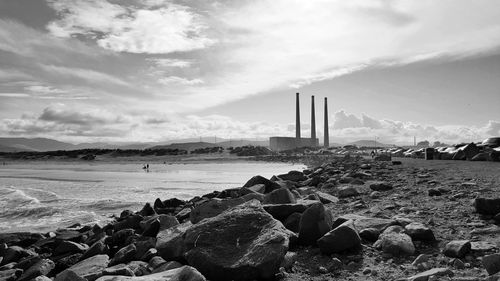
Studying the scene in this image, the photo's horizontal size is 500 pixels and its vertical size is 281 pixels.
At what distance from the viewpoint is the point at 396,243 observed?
17.6 ft

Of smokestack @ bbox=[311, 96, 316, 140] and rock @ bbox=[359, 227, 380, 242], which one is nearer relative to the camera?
rock @ bbox=[359, 227, 380, 242]

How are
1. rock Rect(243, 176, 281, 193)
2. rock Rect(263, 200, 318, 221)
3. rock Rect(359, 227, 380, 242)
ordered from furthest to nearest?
rock Rect(243, 176, 281, 193), rock Rect(263, 200, 318, 221), rock Rect(359, 227, 380, 242)

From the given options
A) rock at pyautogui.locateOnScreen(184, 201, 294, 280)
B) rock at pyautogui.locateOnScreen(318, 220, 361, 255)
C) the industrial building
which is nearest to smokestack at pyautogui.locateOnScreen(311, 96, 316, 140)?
the industrial building

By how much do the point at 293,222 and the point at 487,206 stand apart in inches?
132

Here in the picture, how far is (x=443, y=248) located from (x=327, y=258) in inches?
63.1

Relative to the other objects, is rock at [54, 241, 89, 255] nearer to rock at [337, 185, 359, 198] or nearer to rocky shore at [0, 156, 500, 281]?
rocky shore at [0, 156, 500, 281]

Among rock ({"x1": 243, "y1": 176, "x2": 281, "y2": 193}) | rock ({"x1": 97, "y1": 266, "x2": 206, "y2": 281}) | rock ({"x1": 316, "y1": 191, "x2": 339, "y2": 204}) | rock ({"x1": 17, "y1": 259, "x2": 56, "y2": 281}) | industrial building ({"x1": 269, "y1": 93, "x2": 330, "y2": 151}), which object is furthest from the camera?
industrial building ({"x1": 269, "y1": 93, "x2": 330, "y2": 151})

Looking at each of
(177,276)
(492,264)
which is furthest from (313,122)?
(177,276)

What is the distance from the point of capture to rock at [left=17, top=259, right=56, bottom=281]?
671 centimetres

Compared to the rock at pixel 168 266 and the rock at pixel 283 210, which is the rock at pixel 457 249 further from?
the rock at pixel 168 266

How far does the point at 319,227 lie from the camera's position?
6039 millimetres

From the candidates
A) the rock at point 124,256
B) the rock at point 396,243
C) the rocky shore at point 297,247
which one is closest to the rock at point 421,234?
the rocky shore at point 297,247

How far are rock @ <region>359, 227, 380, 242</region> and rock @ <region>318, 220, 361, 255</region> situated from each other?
39cm

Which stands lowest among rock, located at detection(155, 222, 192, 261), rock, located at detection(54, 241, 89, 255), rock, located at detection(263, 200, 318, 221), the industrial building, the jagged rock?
rock, located at detection(54, 241, 89, 255)
